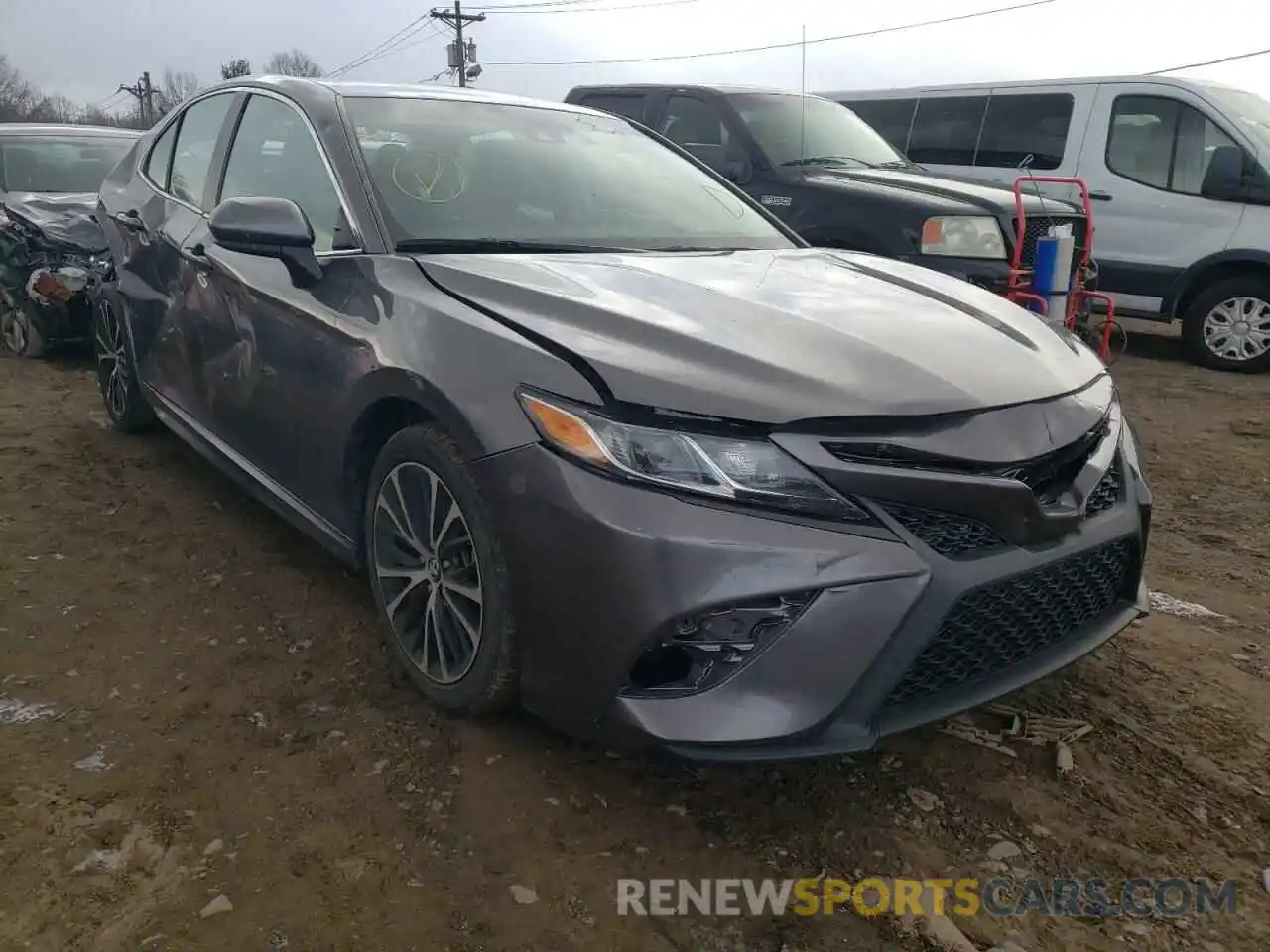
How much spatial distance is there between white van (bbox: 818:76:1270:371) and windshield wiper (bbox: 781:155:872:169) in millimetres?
874

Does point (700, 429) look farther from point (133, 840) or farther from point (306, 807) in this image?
point (133, 840)

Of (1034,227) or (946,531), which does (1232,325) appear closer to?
(1034,227)

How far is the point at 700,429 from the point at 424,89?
6.77 ft

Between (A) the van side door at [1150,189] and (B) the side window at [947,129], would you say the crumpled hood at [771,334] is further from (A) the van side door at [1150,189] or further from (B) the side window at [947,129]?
(B) the side window at [947,129]

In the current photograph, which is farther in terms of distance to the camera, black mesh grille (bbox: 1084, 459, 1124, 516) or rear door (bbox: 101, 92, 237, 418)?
rear door (bbox: 101, 92, 237, 418)

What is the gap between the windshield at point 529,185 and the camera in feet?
9.16

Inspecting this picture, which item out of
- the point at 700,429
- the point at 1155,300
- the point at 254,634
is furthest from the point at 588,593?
the point at 1155,300

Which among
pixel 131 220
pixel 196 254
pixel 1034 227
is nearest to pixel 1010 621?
pixel 196 254

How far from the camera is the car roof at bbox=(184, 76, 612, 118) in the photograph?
123 inches

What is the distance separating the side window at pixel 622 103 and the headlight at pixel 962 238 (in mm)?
2329

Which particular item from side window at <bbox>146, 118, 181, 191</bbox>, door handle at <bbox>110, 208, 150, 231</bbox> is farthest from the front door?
side window at <bbox>146, 118, 181, 191</bbox>

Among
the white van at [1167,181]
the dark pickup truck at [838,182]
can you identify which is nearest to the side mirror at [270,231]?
the dark pickup truck at [838,182]

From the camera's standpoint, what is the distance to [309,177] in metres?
2.97

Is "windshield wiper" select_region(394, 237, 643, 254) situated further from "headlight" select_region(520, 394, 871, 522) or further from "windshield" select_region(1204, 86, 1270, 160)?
"windshield" select_region(1204, 86, 1270, 160)
